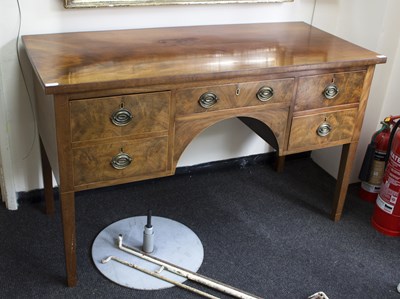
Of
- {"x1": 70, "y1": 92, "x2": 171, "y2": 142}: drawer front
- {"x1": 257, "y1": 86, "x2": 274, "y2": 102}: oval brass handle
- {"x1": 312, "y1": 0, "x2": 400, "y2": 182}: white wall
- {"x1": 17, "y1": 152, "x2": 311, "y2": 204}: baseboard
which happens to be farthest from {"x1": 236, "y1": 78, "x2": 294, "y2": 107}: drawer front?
{"x1": 17, "y1": 152, "x2": 311, "y2": 204}: baseboard

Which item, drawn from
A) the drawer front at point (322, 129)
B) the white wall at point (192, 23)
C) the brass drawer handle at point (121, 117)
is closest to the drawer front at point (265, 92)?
the drawer front at point (322, 129)

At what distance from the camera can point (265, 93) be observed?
1749mm

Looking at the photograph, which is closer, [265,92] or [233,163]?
[265,92]

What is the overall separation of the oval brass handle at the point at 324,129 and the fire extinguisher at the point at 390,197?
Answer: 30 centimetres

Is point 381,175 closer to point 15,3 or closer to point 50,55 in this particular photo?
point 50,55

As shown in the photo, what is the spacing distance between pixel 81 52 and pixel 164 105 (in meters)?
0.36

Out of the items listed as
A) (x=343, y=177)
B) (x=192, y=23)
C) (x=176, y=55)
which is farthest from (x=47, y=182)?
(x=343, y=177)

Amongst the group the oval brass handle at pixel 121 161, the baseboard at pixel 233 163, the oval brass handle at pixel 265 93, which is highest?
the oval brass handle at pixel 265 93

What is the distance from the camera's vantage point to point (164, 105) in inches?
63.0

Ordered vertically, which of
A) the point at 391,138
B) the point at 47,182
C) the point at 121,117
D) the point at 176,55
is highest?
the point at 176,55

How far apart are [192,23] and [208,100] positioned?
0.57 m

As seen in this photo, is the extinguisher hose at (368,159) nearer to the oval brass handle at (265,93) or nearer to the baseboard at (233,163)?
the baseboard at (233,163)

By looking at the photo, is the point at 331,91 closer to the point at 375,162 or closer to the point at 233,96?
the point at 233,96

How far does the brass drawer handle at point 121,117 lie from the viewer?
1.54m
